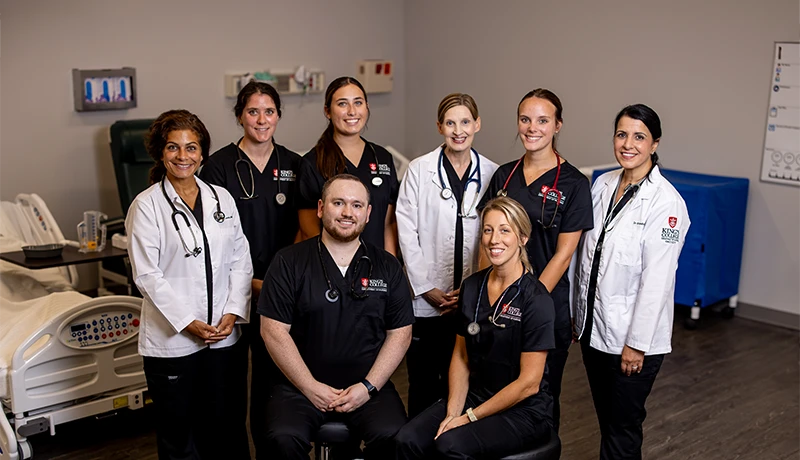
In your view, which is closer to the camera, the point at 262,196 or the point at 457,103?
the point at 457,103

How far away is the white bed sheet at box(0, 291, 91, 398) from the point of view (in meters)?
3.22

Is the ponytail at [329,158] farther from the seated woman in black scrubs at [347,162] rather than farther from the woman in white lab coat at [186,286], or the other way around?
the woman in white lab coat at [186,286]

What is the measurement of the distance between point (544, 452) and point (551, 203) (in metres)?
0.84

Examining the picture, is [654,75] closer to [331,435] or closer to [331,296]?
[331,296]

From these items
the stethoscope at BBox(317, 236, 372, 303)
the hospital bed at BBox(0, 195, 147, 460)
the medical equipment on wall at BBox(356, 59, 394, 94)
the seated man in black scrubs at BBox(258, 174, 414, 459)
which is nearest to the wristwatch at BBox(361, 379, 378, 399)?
the seated man in black scrubs at BBox(258, 174, 414, 459)

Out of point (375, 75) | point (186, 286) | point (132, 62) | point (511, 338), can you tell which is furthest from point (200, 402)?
point (375, 75)

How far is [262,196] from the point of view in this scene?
122 inches

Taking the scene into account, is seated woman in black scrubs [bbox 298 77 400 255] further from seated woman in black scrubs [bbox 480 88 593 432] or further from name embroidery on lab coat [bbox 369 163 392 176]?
seated woman in black scrubs [bbox 480 88 593 432]

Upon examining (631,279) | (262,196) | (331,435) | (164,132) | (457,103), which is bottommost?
(331,435)

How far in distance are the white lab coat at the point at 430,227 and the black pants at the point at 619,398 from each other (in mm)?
553

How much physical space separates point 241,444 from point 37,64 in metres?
3.22

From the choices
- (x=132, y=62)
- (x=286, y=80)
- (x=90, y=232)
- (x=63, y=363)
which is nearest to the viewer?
(x=63, y=363)

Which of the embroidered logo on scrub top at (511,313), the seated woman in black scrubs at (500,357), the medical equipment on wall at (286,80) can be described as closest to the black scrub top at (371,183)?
the seated woman in black scrubs at (500,357)

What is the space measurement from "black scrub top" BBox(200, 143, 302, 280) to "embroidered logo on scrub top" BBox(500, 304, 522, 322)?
0.94 m
